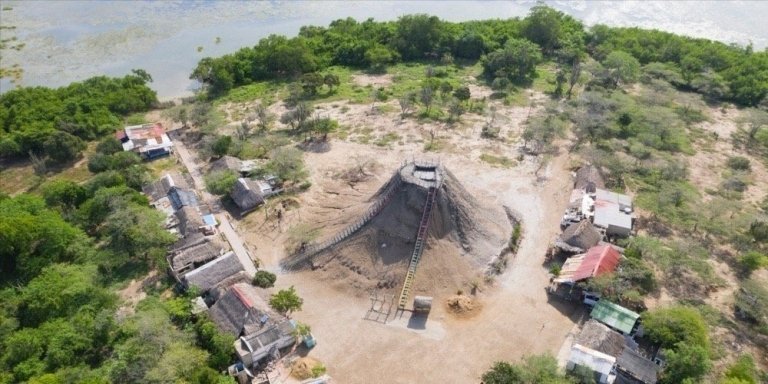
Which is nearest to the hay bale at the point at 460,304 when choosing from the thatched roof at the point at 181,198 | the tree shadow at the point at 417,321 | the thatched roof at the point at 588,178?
the tree shadow at the point at 417,321

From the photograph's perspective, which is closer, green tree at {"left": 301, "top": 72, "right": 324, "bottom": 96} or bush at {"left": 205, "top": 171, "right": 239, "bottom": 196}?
bush at {"left": 205, "top": 171, "right": 239, "bottom": 196}

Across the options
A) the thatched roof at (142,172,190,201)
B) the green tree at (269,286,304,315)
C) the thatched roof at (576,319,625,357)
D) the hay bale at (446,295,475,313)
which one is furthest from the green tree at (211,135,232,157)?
the thatched roof at (576,319,625,357)

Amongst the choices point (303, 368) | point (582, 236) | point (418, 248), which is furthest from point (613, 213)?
point (303, 368)

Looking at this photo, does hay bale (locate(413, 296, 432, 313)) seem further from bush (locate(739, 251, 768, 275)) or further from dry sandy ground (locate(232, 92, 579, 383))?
bush (locate(739, 251, 768, 275))

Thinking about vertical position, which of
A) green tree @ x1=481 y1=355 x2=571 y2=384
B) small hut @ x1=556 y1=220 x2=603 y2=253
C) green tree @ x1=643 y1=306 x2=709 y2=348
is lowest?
green tree @ x1=481 y1=355 x2=571 y2=384

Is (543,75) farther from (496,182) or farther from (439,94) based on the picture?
(496,182)

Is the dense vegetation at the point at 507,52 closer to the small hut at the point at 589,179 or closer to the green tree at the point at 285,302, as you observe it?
the small hut at the point at 589,179

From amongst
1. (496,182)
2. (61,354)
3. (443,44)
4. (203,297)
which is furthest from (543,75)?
(61,354)
